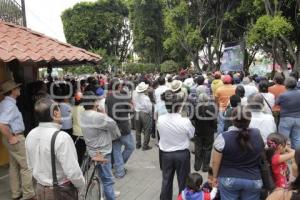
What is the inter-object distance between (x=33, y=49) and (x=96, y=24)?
35.8 meters

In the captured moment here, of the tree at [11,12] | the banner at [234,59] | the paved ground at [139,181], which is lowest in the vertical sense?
the paved ground at [139,181]

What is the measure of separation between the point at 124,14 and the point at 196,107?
37.3m

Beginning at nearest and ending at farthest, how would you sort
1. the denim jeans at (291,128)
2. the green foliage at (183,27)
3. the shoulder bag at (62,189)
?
the shoulder bag at (62,189), the denim jeans at (291,128), the green foliage at (183,27)

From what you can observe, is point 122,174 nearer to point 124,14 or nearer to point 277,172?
point 277,172

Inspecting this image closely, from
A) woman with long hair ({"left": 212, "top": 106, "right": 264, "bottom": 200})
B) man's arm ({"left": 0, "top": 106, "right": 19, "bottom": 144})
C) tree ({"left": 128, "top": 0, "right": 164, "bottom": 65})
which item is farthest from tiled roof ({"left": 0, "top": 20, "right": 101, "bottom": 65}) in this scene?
tree ({"left": 128, "top": 0, "right": 164, "bottom": 65})

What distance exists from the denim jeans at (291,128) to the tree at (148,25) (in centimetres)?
2615

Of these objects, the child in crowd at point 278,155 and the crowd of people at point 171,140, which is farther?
the child in crowd at point 278,155

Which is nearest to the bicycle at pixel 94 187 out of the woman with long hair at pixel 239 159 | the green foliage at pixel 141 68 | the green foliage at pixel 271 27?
the woman with long hair at pixel 239 159

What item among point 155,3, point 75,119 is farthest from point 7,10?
point 155,3

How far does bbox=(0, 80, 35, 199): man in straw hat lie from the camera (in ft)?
19.6

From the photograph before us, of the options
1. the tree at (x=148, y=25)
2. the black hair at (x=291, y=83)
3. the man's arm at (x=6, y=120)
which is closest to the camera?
the man's arm at (x=6, y=120)

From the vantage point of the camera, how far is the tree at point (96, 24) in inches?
1660

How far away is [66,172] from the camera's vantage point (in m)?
3.84

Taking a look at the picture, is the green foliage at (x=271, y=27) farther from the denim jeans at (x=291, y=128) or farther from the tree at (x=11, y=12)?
the tree at (x=11, y=12)
